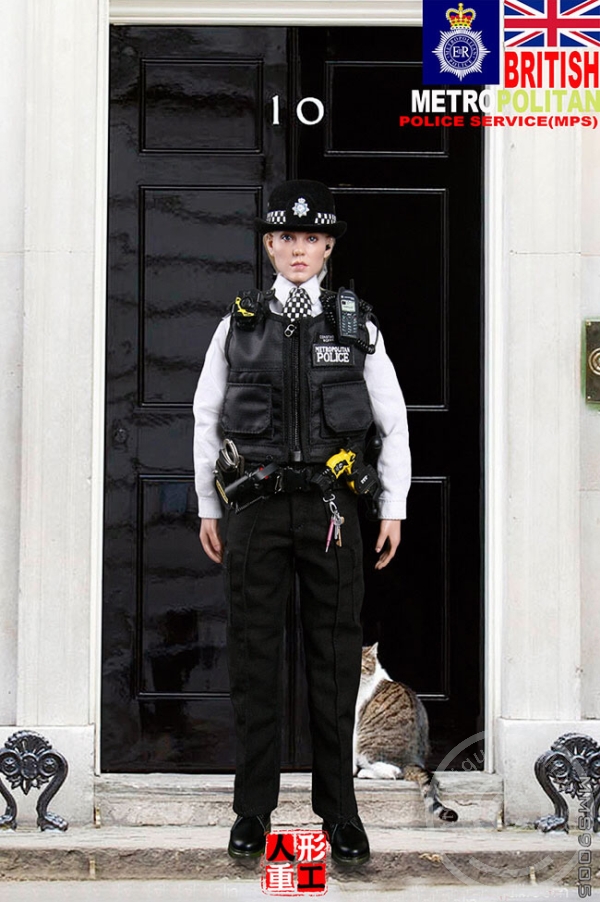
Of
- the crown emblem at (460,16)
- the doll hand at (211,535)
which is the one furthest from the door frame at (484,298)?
the doll hand at (211,535)

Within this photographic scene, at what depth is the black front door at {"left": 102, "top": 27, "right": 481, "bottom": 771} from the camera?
571cm

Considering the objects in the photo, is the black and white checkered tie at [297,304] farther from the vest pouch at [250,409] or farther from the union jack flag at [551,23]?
the union jack flag at [551,23]

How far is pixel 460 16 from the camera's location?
18.6 ft

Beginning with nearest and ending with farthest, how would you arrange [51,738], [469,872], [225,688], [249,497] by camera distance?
[249,497], [469,872], [51,738], [225,688]

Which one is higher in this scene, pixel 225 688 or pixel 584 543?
pixel 584 543

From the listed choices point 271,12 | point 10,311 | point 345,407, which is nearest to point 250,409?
point 345,407

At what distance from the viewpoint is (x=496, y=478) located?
18.3 feet

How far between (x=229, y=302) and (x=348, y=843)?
2312 millimetres

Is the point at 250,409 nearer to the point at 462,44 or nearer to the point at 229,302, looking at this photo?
the point at 229,302

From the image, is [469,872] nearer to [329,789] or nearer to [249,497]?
[329,789]

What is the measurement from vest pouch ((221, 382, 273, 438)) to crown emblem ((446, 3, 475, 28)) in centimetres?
210

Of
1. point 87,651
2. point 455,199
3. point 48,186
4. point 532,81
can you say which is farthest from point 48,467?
point 532,81

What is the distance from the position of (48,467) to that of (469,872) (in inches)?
87.5

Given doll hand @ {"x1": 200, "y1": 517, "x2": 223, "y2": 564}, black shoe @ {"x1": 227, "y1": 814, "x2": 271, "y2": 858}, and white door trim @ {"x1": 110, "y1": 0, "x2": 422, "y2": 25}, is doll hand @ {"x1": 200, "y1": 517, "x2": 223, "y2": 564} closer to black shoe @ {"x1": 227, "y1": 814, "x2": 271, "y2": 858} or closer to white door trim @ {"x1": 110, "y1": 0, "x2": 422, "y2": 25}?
black shoe @ {"x1": 227, "y1": 814, "x2": 271, "y2": 858}
